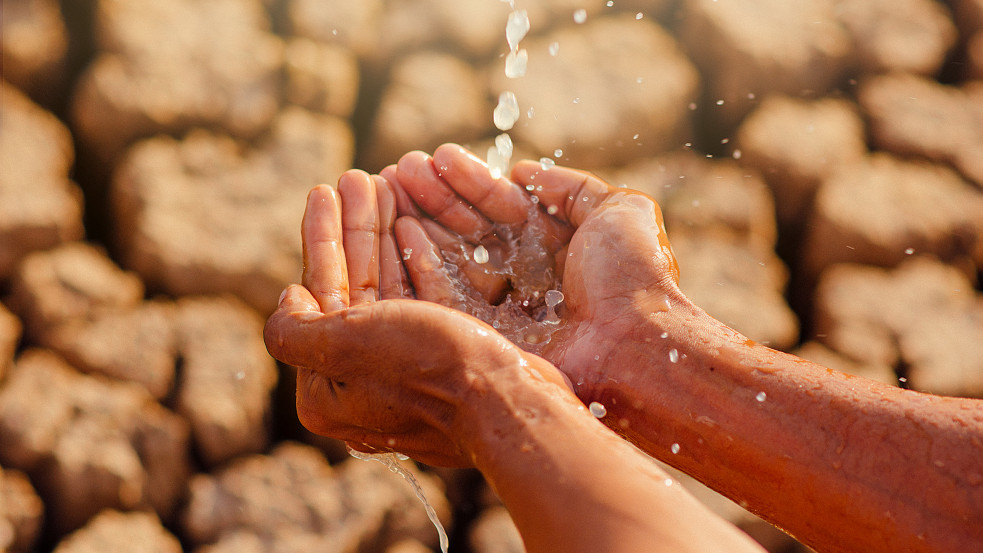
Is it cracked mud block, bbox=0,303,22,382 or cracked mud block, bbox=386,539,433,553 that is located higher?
cracked mud block, bbox=0,303,22,382

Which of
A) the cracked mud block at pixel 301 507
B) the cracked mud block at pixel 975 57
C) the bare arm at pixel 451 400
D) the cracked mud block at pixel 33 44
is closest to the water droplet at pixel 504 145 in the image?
the bare arm at pixel 451 400

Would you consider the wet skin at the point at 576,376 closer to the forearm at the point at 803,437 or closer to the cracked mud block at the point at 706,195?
the forearm at the point at 803,437

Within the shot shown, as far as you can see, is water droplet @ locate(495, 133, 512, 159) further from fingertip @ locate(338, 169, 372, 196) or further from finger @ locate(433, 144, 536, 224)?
fingertip @ locate(338, 169, 372, 196)

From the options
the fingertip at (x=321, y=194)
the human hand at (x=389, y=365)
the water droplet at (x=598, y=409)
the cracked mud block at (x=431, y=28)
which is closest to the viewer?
the human hand at (x=389, y=365)

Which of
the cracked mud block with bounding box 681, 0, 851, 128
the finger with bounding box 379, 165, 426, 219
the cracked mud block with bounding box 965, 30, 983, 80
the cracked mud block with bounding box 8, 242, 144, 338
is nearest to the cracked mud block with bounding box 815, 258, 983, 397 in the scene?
the cracked mud block with bounding box 681, 0, 851, 128

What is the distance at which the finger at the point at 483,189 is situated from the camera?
1346 millimetres

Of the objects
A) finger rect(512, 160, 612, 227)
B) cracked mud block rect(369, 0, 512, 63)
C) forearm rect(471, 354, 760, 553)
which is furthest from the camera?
cracked mud block rect(369, 0, 512, 63)

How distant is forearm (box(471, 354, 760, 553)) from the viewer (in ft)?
2.13

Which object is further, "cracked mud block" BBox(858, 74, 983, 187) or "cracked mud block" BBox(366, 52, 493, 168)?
"cracked mud block" BBox(858, 74, 983, 187)

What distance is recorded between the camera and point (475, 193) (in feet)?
4.43

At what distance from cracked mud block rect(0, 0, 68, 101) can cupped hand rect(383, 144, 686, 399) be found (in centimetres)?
104

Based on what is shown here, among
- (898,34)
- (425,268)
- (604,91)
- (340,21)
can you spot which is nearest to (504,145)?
(604,91)

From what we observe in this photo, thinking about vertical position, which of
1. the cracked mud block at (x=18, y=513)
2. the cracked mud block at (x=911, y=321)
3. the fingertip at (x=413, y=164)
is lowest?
the cracked mud block at (x=18, y=513)

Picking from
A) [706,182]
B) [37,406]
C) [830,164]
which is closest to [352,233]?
[37,406]
